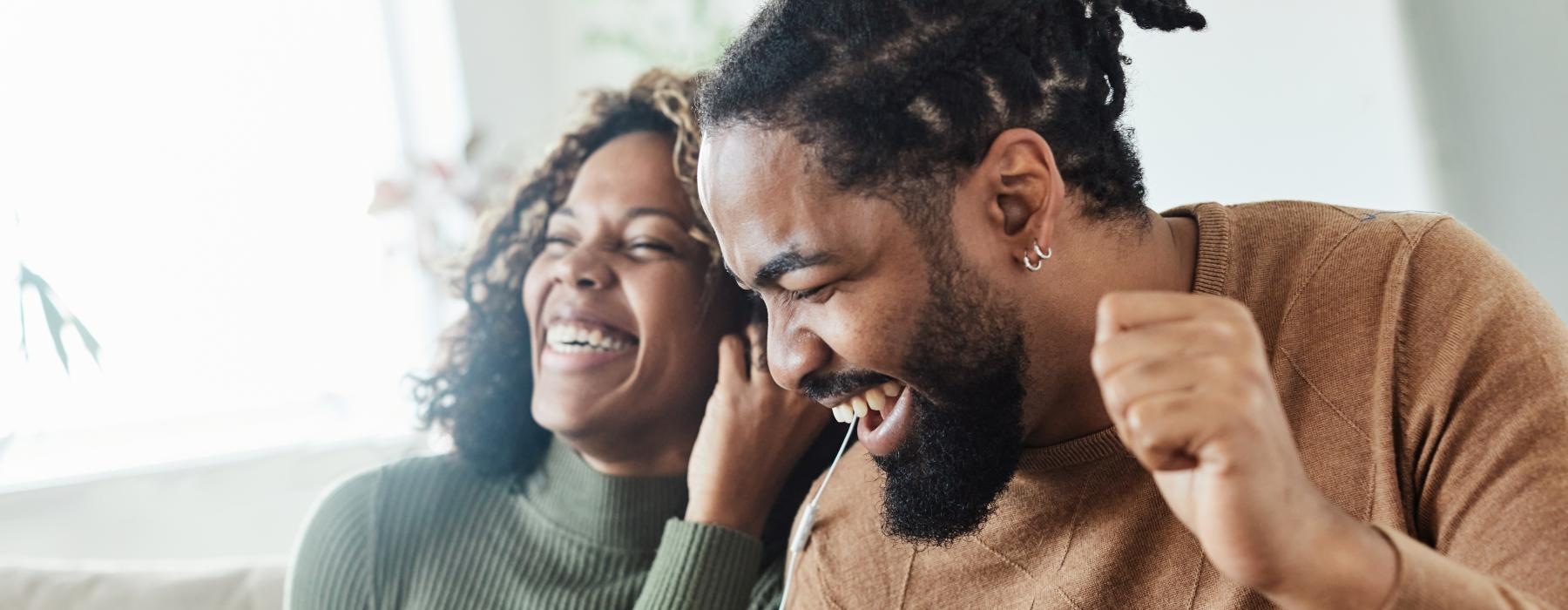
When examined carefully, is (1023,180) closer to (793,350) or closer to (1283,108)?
(793,350)

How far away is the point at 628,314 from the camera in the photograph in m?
1.53

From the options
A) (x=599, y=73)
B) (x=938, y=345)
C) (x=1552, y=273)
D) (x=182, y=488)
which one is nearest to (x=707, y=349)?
(x=938, y=345)

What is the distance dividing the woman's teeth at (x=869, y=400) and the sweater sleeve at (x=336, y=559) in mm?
788

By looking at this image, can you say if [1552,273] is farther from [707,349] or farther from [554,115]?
[554,115]

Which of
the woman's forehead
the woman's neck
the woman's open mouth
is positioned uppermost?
the woman's forehead

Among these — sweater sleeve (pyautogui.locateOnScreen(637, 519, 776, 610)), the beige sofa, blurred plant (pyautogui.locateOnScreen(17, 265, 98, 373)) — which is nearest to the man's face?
sweater sleeve (pyautogui.locateOnScreen(637, 519, 776, 610))

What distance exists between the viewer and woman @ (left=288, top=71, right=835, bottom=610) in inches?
56.8

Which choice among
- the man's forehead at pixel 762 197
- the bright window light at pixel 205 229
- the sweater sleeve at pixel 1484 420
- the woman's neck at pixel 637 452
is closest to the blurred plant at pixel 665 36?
the bright window light at pixel 205 229

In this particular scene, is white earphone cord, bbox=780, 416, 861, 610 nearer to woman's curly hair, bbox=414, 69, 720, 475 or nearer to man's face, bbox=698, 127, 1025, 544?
man's face, bbox=698, 127, 1025, 544

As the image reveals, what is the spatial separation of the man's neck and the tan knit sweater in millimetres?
21

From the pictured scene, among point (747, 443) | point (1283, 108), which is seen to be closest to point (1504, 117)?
point (1283, 108)

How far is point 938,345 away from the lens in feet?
3.06

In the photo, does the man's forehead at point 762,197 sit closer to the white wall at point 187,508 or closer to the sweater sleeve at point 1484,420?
the sweater sleeve at point 1484,420

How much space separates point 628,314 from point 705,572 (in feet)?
1.09
